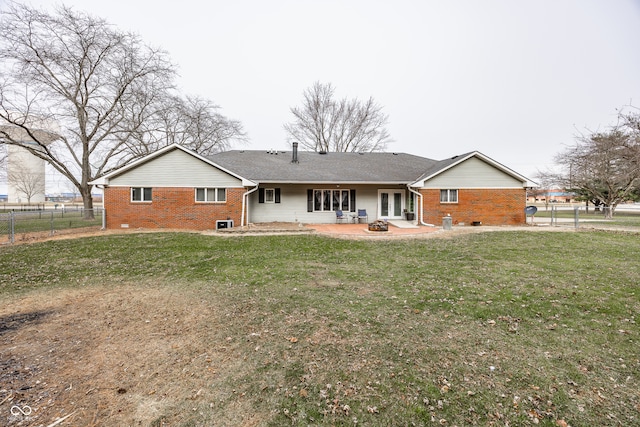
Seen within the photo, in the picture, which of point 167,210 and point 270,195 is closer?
point 167,210

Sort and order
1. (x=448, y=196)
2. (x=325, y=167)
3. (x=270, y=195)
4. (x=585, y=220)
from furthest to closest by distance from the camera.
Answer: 1. (x=585, y=220)
2. (x=325, y=167)
3. (x=270, y=195)
4. (x=448, y=196)

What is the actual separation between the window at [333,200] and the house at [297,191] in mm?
63

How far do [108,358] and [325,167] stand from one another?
1590 centimetres

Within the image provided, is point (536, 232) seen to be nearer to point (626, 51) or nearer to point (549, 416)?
point (626, 51)

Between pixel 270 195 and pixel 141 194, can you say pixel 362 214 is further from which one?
pixel 141 194

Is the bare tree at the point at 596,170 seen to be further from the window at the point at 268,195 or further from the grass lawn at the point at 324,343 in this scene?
the window at the point at 268,195

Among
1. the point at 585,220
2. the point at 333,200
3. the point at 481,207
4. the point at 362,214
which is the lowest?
the point at 585,220

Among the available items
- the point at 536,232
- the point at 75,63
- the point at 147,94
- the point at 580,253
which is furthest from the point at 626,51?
the point at 75,63

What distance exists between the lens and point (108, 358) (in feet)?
10.9

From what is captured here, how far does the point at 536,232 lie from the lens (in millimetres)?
12562

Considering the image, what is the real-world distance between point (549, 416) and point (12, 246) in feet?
50.8

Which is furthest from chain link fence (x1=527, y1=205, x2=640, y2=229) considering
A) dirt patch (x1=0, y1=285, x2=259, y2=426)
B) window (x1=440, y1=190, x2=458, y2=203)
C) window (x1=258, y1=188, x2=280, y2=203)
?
dirt patch (x1=0, y1=285, x2=259, y2=426)

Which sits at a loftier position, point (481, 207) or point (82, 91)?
point (82, 91)

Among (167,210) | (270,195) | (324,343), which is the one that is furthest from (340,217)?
(324,343)
